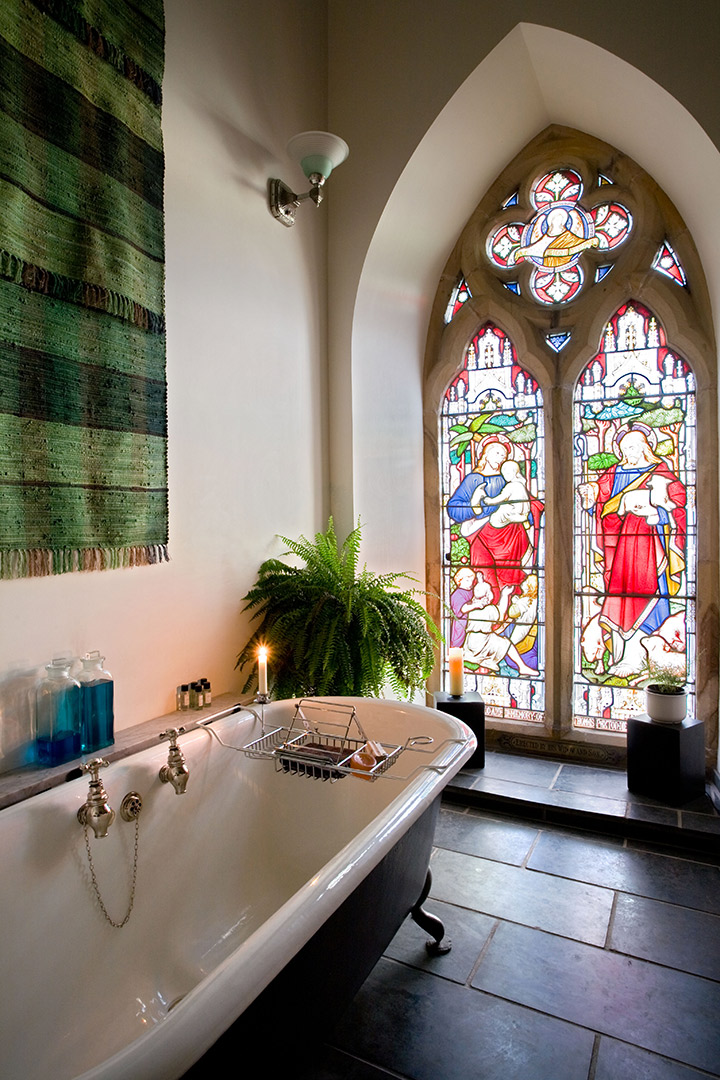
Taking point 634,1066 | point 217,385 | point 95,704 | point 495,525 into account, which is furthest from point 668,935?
point 217,385

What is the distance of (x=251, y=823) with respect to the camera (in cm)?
190

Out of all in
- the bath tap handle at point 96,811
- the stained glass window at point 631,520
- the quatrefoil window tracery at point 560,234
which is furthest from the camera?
the quatrefoil window tracery at point 560,234

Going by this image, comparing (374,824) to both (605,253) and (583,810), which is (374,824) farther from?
(605,253)

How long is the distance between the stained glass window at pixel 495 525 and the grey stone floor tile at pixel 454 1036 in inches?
69.6

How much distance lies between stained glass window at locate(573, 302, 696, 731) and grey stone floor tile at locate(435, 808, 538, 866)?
81cm

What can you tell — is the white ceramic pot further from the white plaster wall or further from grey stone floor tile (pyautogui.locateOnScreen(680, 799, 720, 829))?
the white plaster wall

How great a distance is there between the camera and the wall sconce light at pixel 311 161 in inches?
92.2

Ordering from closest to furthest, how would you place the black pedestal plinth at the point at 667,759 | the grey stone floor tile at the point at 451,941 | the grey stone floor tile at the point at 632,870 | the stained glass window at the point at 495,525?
the grey stone floor tile at the point at 451,941 < the grey stone floor tile at the point at 632,870 < the black pedestal plinth at the point at 667,759 < the stained glass window at the point at 495,525

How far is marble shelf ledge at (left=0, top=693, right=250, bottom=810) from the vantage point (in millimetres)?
1452

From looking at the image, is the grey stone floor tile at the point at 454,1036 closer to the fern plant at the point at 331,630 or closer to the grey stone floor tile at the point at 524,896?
the grey stone floor tile at the point at 524,896

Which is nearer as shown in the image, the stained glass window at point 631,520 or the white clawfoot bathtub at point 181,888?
the white clawfoot bathtub at point 181,888

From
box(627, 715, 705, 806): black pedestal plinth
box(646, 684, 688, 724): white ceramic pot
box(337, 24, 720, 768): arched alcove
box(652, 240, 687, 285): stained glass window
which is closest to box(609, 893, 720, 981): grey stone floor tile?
box(627, 715, 705, 806): black pedestal plinth

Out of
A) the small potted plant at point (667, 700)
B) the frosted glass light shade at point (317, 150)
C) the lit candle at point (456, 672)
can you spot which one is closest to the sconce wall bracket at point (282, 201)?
the frosted glass light shade at point (317, 150)

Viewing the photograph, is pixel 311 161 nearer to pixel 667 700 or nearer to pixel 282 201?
pixel 282 201
